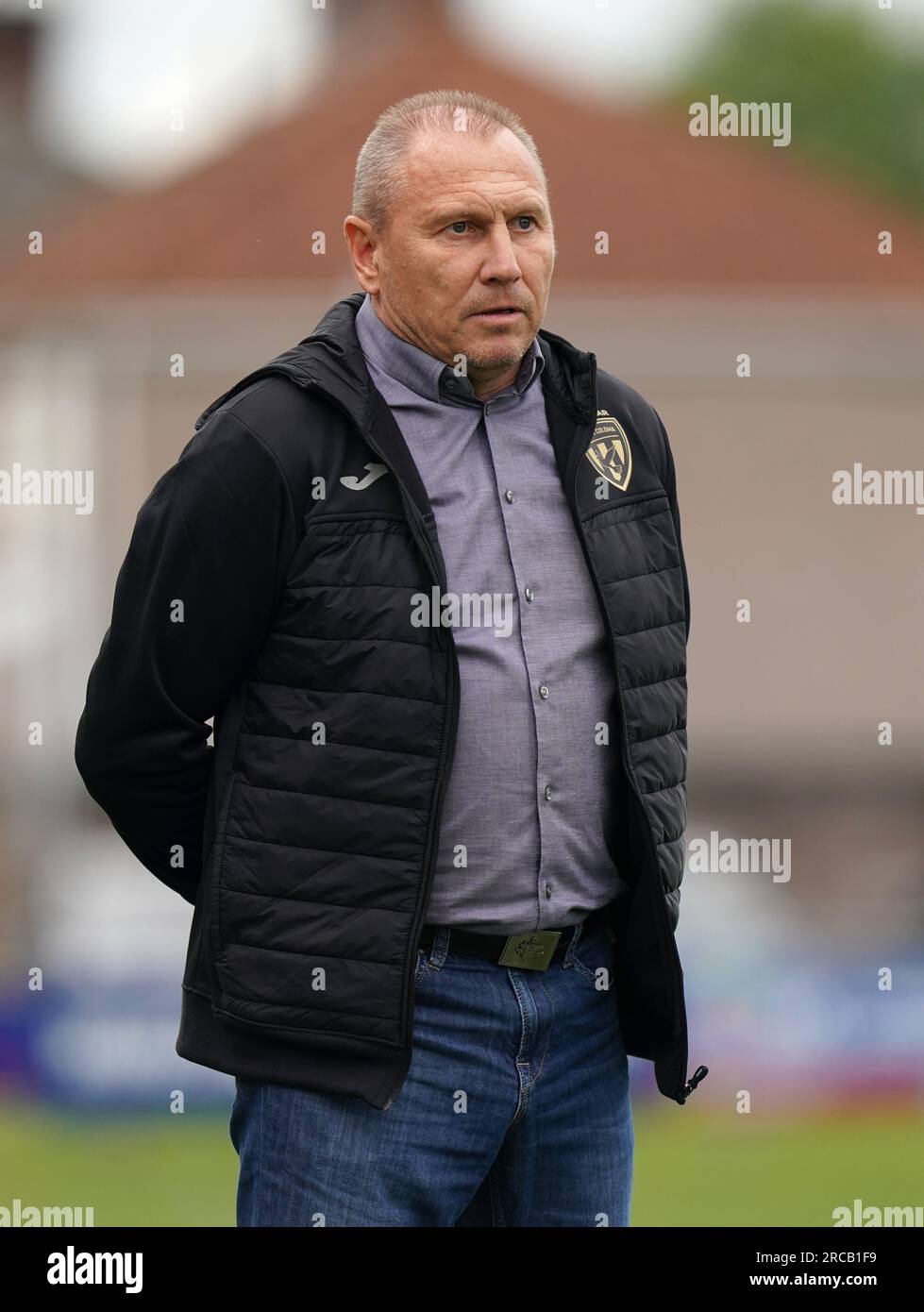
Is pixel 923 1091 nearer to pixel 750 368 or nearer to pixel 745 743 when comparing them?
pixel 745 743

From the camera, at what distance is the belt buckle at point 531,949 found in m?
2.44

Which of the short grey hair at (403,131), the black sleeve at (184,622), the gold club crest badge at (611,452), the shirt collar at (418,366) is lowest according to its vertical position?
the black sleeve at (184,622)

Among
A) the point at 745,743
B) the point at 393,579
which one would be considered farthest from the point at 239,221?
the point at 393,579

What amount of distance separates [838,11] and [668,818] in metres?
38.7

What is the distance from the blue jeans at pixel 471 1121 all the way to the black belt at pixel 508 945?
0.04 feet

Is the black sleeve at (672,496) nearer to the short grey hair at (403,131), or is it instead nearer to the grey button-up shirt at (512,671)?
the grey button-up shirt at (512,671)

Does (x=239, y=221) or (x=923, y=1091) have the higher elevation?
(x=239, y=221)

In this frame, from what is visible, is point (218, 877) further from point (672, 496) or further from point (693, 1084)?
point (672, 496)

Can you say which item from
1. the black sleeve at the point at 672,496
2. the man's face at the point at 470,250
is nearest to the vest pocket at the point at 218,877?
the man's face at the point at 470,250

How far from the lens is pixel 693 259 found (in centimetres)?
1159

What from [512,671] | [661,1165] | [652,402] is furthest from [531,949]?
[652,402]

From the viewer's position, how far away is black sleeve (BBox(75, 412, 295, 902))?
2.40m

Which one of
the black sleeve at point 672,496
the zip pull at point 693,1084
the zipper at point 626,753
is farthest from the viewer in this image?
the black sleeve at point 672,496

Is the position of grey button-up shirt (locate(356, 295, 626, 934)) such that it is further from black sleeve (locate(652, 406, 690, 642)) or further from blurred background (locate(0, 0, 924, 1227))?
blurred background (locate(0, 0, 924, 1227))
